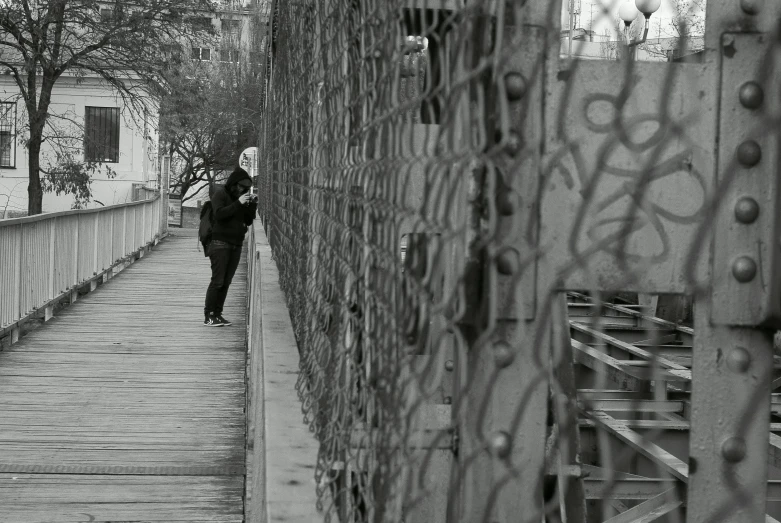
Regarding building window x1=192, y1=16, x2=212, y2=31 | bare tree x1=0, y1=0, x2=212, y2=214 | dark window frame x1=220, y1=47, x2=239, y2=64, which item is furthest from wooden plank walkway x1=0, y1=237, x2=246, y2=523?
dark window frame x1=220, y1=47, x2=239, y2=64

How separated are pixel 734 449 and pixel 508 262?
1.01 feet

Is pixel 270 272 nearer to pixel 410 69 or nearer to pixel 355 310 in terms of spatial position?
pixel 355 310

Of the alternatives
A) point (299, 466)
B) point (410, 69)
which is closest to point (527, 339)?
point (410, 69)

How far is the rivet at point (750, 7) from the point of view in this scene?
3.92ft

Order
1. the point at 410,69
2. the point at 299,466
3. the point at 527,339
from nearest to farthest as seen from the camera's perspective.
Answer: the point at 527,339
the point at 410,69
the point at 299,466

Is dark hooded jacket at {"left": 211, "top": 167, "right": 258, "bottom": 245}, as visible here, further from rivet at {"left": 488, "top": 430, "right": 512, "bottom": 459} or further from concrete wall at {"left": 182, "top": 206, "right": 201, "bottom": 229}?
concrete wall at {"left": 182, "top": 206, "right": 201, "bottom": 229}

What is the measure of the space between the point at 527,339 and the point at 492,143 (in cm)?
21

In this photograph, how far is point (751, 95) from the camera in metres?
1.19

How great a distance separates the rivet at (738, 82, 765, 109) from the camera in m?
1.19

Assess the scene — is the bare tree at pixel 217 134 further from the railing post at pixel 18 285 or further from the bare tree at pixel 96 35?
the railing post at pixel 18 285

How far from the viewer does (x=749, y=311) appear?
1.20m

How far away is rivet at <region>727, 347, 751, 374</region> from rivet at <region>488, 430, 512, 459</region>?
240mm

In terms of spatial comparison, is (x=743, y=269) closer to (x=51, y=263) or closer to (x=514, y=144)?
(x=514, y=144)

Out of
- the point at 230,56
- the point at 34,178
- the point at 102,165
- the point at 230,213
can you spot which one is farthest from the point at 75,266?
the point at 230,56
